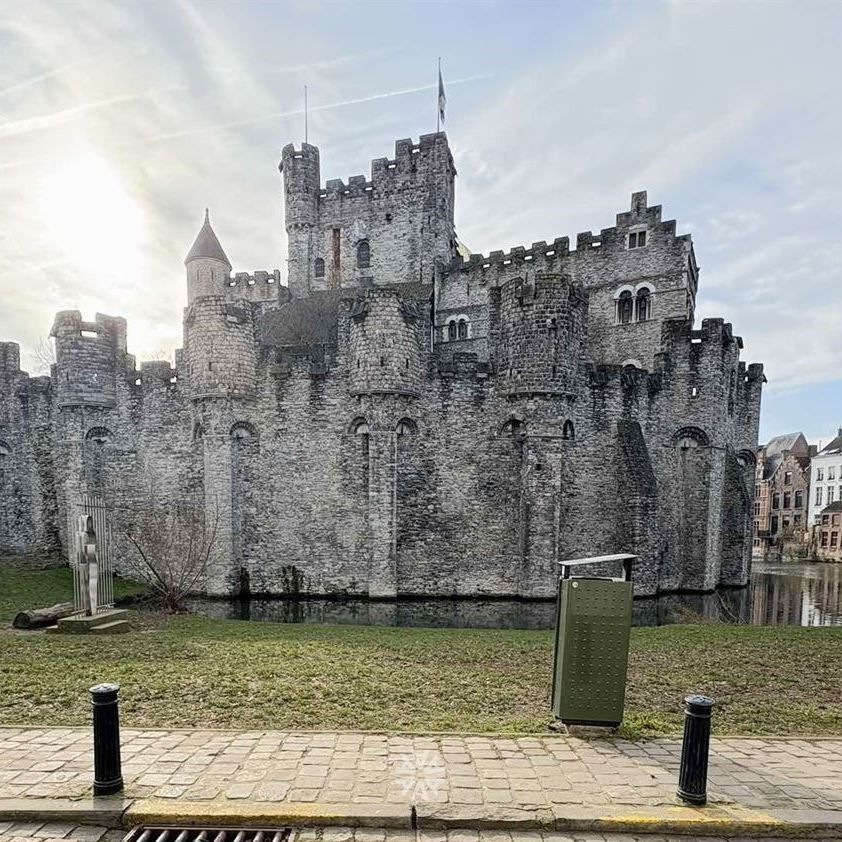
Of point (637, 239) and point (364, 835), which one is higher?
point (637, 239)

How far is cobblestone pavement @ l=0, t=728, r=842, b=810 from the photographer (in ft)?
13.1

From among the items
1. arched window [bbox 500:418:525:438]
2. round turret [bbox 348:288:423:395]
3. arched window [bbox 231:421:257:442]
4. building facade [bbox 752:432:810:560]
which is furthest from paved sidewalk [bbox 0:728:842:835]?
building facade [bbox 752:432:810:560]

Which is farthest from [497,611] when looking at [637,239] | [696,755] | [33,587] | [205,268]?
[205,268]

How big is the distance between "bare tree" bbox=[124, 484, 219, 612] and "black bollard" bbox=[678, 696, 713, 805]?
42.9 ft

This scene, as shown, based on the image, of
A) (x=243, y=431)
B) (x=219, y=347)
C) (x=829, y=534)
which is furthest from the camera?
(x=829, y=534)

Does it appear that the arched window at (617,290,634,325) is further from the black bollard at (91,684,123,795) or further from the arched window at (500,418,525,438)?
the black bollard at (91,684,123,795)

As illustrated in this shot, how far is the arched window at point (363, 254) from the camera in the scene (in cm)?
3181

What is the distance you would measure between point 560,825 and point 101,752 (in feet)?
11.8

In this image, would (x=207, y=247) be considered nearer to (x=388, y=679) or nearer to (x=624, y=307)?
(x=624, y=307)

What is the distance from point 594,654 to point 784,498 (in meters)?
64.3

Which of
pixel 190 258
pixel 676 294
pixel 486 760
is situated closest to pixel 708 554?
pixel 676 294

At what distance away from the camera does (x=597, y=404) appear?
17.3 meters

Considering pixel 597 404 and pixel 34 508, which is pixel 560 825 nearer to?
pixel 597 404

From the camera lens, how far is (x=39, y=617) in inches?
404
